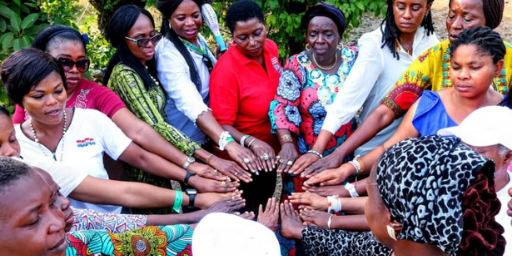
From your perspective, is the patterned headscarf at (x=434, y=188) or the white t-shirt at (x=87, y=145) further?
the white t-shirt at (x=87, y=145)

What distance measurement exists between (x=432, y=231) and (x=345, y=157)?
204 cm

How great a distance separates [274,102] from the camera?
3805 mm

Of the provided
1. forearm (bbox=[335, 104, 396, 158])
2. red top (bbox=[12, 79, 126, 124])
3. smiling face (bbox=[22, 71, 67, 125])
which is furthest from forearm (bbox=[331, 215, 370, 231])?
smiling face (bbox=[22, 71, 67, 125])

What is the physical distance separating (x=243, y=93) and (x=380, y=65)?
39.5 inches

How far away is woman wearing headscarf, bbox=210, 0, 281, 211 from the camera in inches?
150

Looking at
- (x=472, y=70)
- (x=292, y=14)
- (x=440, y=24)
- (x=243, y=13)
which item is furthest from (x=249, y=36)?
(x=440, y=24)

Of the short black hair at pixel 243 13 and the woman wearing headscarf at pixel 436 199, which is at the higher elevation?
the short black hair at pixel 243 13

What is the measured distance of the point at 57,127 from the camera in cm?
307

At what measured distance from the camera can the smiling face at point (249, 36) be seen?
3.81 metres

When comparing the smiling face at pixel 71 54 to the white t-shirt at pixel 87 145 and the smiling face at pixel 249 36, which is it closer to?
the white t-shirt at pixel 87 145

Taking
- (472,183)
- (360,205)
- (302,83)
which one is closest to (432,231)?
(472,183)

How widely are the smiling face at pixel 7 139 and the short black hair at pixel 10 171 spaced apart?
32.3 inches

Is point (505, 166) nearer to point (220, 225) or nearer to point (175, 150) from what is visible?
point (220, 225)

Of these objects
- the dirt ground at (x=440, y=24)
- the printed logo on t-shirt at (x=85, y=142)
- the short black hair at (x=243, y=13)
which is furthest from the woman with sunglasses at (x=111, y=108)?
the dirt ground at (x=440, y=24)
